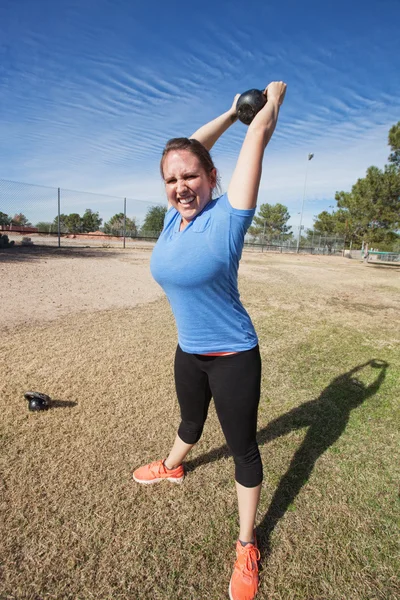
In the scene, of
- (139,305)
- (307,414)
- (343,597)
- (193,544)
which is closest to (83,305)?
(139,305)

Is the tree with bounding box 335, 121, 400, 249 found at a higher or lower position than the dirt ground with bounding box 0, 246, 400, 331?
higher

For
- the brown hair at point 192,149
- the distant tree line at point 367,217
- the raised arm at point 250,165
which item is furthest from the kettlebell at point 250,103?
the distant tree line at point 367,217

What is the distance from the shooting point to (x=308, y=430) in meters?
3.00

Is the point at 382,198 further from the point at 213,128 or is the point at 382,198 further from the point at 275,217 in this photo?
the point at 275,217

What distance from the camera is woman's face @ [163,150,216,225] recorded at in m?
1.54

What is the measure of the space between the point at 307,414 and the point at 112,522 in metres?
2.04

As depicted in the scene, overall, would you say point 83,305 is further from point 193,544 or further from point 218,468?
point 193,544

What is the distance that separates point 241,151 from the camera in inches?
55.7

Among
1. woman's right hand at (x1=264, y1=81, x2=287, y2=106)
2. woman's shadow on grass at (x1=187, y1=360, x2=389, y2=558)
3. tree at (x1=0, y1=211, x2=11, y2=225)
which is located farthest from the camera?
tree at (x1=0, y1=211, x2=11, y2=225)

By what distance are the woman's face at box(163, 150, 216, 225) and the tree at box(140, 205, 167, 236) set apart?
1031 inches

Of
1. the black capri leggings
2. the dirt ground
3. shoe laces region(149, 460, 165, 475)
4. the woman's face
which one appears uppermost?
the woman's face

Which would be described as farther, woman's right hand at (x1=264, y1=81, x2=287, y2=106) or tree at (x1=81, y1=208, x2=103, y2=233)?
tree at (x1=81, y1=208, x2=103, y2=233)

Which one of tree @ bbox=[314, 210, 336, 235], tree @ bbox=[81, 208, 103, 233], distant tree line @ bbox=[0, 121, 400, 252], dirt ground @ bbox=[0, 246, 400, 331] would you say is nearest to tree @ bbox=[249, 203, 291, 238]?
tree @ bbox=[314, 210, 336, 235]

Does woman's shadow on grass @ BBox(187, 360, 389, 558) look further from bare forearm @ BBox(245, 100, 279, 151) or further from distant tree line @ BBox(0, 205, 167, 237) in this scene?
distant tree line @ BBox(0, 205, 167, 237)
